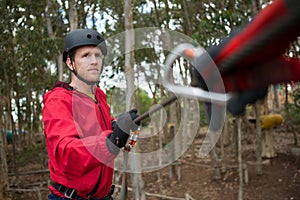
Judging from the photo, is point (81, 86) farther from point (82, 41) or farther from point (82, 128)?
point (82, 128)

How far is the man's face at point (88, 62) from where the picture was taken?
2332 millimetres

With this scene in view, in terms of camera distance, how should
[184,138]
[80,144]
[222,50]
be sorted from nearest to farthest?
1. [222,50]
2. [80,144]
3. [184,138]

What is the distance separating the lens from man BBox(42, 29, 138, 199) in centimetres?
184

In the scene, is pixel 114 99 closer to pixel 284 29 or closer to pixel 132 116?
pixel 132 116

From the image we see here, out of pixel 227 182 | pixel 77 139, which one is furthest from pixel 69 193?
pixel 227 182

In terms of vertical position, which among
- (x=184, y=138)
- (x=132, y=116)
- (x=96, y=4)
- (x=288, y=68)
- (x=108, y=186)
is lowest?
(x=108, y=186)

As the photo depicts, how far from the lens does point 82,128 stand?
2096 millimetres

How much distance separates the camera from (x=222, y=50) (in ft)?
3.49

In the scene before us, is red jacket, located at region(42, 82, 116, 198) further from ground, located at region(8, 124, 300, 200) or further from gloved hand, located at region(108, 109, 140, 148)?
ground, located at region(8, 124, 300, 200)

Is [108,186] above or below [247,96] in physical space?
below

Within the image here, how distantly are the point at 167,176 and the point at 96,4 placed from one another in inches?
237

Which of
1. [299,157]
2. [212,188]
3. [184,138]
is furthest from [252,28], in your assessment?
[299,157]

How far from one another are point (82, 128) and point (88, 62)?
51 centimetres

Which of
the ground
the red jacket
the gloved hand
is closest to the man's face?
the red jacket
